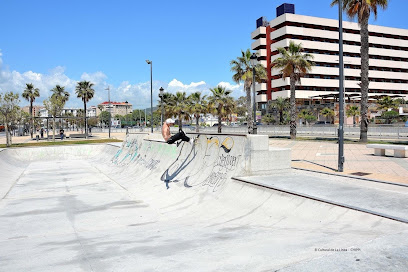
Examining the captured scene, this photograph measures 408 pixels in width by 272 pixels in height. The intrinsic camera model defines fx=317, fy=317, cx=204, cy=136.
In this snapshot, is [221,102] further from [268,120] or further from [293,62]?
[268,120]

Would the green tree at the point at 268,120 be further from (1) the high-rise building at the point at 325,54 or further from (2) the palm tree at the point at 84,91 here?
(2) the palm tree at the point at 84,91

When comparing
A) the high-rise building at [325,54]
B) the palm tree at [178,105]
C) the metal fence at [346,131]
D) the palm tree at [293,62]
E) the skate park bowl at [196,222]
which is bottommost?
the skate park bowl at [196,222]

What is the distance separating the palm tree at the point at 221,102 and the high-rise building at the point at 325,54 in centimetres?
3784

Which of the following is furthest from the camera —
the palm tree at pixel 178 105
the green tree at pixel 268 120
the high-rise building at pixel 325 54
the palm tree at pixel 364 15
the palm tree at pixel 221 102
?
the high-rise building at pixel 325 54

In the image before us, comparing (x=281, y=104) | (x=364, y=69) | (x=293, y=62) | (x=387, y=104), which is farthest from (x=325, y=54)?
(x=364, y=69)

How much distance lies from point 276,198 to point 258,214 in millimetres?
645

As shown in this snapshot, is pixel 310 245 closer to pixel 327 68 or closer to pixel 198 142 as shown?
pixel 198 142

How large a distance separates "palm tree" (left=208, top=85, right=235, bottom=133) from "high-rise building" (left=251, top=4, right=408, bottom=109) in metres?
37.8

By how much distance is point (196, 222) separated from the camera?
746 cm

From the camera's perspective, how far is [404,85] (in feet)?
306

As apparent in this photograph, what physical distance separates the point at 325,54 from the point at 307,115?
2469 cm

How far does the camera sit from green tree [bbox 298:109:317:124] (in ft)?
226

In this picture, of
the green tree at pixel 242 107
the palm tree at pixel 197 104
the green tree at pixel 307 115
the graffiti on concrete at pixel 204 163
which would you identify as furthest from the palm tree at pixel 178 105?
the green tree at pixel 242 107

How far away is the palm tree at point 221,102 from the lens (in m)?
44.7
